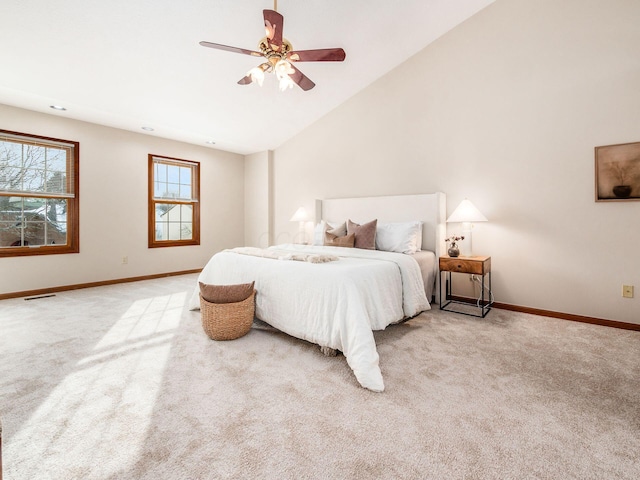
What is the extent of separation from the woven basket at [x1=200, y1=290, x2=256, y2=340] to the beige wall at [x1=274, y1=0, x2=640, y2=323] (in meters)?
2.70

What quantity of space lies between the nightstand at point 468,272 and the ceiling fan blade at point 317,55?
228 centimetres

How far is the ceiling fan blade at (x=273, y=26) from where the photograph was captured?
2.12 m

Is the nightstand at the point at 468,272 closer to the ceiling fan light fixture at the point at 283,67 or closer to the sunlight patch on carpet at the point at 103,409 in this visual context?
the ceiling fan light fixture at the point at 283,67

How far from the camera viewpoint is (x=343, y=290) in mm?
2105

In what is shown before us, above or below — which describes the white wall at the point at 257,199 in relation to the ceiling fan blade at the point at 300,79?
below

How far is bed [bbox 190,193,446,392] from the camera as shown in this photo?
2.01 meters

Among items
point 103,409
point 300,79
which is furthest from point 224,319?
point 300,79

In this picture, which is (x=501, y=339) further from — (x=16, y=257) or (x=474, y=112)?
(x=16, y=257)

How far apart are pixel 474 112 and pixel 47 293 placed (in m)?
5.94

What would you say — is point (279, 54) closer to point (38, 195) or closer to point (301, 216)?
point (301, 216)

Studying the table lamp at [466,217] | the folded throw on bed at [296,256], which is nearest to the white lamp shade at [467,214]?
the table lamp at [466,217]

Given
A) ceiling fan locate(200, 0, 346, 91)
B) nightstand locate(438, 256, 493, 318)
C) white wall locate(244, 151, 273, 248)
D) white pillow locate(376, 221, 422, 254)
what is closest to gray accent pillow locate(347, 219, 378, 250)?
white pillow locate(376, 221, 422, 254)

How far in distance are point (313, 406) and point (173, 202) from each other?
4938mm

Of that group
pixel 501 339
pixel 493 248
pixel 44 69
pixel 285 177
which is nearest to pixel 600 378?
pixel 501 339
